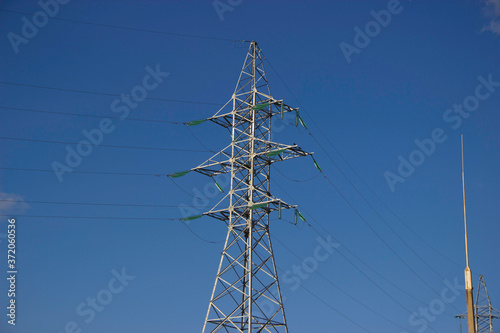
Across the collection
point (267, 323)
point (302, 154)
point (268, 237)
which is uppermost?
point (302, 154)

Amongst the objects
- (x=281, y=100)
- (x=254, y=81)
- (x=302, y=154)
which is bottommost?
(x=302, y=154)

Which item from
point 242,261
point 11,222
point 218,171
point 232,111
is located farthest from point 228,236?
point 11,222

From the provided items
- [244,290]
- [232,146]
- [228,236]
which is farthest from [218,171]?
[244,290]

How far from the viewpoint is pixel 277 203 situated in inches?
1631

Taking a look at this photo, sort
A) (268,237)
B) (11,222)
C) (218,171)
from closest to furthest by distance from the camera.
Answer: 1. (11,222)
2. (268,237)
3. (218,171)

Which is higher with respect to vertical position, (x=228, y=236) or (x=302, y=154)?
(x=302, y=154)

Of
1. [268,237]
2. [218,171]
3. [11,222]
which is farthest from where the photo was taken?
[218,171]

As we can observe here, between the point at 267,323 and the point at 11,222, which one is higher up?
the point at 11,222

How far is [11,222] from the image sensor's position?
3912cm

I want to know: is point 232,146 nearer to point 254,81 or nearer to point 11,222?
point 254,81

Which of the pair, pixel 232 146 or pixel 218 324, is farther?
pixel 232 146

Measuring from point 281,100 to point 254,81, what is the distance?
13.2 feet

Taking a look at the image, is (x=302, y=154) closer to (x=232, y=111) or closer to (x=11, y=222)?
(x=232, y=111)

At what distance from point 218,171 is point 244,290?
9.46 meters
